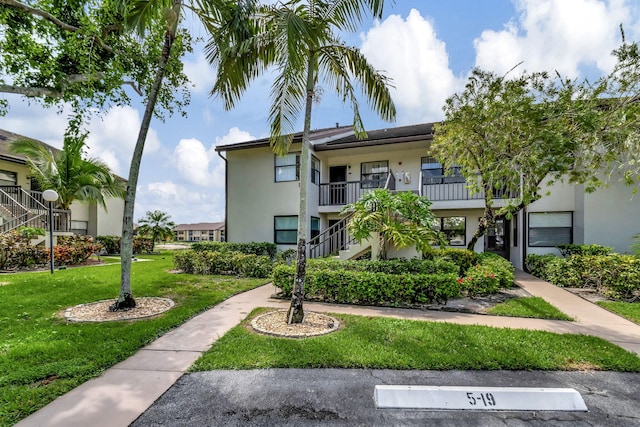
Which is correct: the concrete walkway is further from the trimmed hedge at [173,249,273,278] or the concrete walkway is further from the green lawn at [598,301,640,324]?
the trimmed hedge at [173,249,273,278]

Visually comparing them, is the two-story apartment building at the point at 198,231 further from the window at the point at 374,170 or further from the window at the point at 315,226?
the window at the point at 374,170

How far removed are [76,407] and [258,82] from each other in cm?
591

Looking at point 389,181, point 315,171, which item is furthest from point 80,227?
point 389,181

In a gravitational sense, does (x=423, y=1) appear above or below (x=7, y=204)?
above

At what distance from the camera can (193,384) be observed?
362 centimetres

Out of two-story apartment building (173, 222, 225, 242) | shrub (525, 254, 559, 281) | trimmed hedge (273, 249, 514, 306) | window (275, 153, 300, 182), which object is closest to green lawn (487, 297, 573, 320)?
trimmed hedge (273, 249, 514, 306)

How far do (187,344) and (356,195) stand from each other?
34.7 ft

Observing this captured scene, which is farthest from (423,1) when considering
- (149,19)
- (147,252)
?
(147,252)

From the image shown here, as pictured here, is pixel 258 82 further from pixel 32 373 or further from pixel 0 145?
pixel 0 145

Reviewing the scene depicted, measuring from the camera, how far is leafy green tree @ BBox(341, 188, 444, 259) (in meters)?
8.12

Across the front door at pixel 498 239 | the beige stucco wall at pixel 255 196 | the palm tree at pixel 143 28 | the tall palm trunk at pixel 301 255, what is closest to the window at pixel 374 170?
the beige stucco wall at pixel 255 196

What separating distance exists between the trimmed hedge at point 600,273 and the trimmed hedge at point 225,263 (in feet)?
31.5

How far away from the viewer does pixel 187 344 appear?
4824 millimetres

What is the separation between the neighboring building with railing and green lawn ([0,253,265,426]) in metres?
5.49
